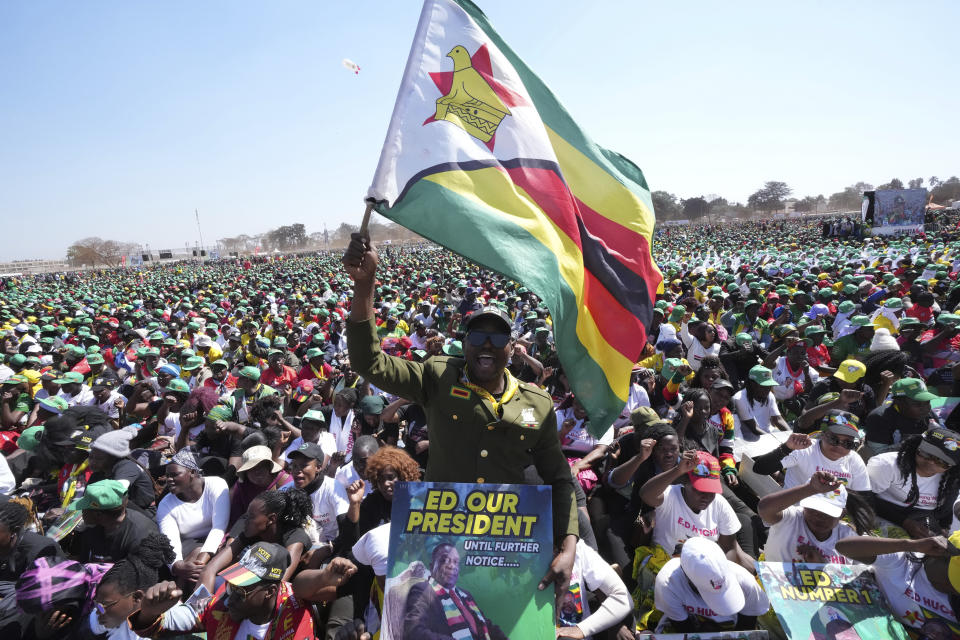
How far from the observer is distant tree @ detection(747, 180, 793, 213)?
107m

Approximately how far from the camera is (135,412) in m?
6.83

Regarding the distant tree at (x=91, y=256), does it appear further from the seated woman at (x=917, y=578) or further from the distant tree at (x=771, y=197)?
the distant tree at (x=771, y=197)

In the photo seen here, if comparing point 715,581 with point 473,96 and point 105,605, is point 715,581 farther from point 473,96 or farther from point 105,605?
point 105,605

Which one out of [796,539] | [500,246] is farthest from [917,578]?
[500,246]

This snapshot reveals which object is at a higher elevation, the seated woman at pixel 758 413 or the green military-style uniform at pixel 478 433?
the green military-style uniform at pixel 478 433

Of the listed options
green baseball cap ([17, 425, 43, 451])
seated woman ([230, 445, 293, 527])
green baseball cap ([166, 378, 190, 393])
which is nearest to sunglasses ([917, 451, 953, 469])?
seated woman ([230, 445, 293, 527])

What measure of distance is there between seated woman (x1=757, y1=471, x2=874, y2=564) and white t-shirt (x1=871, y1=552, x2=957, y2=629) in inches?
15.1

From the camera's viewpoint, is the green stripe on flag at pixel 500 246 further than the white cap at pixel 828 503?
No

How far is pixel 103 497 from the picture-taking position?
133 inches

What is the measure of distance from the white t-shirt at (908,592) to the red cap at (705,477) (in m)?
1.02

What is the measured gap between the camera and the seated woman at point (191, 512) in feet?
13.1

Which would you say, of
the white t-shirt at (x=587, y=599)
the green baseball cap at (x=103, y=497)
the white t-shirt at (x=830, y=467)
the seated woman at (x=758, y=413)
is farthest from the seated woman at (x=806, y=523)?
the green baseball cap at (x=103, y=497)

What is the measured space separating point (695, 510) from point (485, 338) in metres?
2.54

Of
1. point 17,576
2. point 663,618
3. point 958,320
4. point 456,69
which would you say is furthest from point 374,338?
point 958,320
